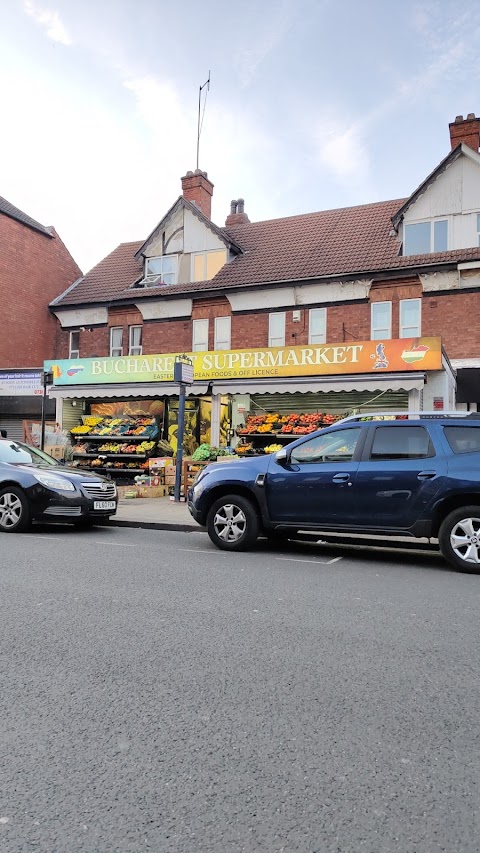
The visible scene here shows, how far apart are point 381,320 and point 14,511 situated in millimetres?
14007

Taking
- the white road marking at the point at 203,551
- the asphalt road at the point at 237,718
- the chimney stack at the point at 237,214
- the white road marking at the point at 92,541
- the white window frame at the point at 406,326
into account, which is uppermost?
the chimney stack at the point at 237,214

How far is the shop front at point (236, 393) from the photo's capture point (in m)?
15.0

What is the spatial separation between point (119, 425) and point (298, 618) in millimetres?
14715

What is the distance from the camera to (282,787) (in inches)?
94.6

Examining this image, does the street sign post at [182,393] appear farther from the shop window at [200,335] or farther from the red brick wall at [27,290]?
the red brick wall at [27,290]

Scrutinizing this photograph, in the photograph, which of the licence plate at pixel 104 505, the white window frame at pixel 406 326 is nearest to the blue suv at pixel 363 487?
the licence plate at pixel 104 505

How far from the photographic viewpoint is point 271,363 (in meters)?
16.3

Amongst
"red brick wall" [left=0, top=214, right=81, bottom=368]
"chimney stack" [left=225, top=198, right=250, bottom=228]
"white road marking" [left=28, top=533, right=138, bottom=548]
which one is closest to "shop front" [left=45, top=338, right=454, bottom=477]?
"red brick wall" [left=0, top=214, right=81, bottom=368]

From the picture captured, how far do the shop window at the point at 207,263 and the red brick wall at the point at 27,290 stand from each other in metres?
7.77

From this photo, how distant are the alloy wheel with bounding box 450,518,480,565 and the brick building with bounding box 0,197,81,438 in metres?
18.9

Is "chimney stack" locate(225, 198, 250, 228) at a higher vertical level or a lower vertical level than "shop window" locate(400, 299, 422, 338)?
higher

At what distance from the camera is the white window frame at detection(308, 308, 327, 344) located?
20406 millimetres

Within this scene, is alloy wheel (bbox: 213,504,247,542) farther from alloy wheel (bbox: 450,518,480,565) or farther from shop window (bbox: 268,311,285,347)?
shop window (bbox: 268,311,285,347)

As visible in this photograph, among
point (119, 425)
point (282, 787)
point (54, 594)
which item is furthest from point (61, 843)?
point (119, 425)
